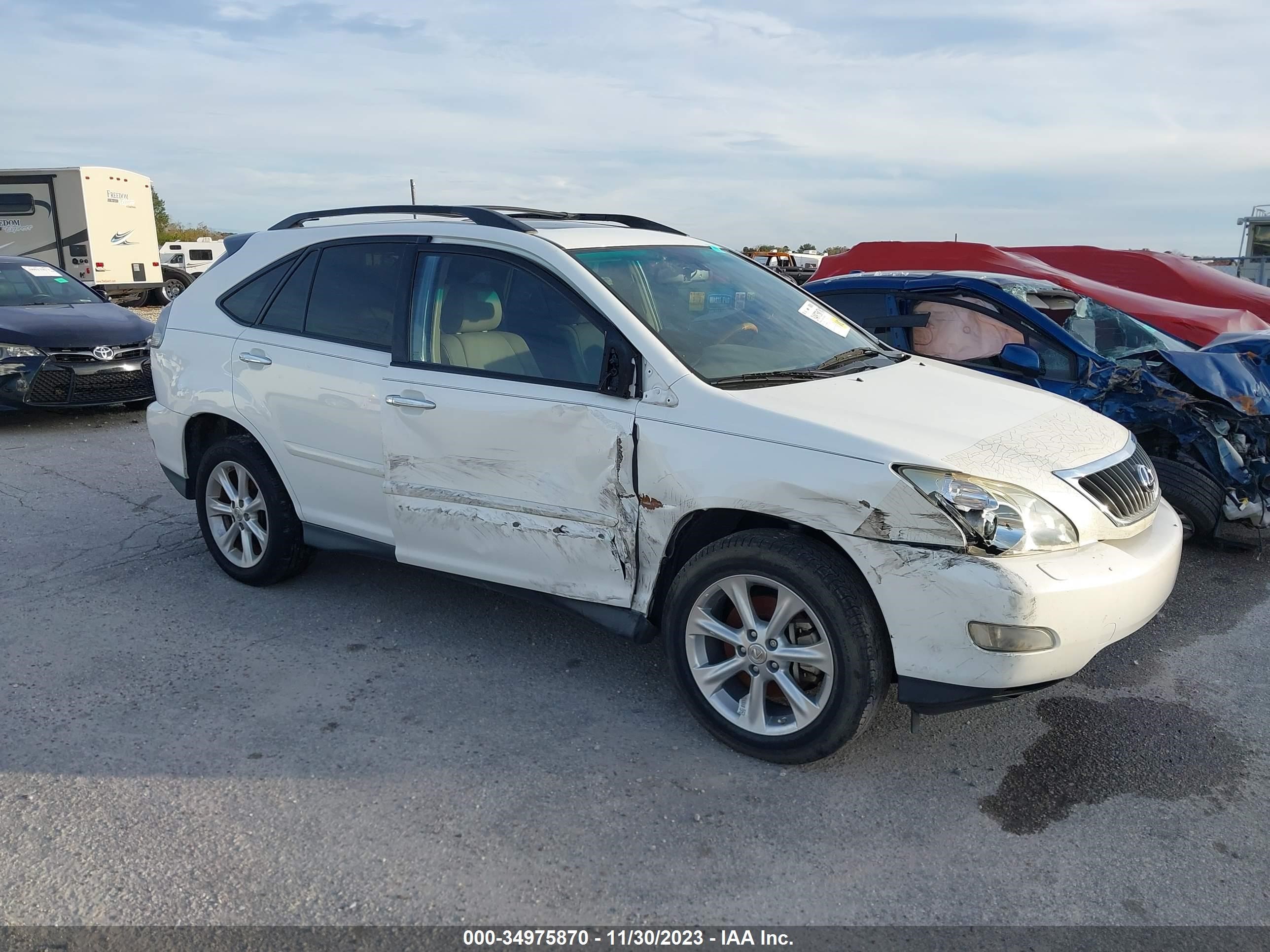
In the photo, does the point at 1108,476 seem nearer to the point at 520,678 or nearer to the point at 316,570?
the point at 520,678

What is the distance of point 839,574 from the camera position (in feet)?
10.4

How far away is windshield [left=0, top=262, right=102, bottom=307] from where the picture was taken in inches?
391

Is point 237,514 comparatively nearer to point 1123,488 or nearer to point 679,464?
point 679,464

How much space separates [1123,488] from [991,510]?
29.3 inches

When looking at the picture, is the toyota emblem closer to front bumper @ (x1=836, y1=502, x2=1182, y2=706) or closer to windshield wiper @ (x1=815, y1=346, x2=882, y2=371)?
front bumper @ (x1=836, y1=502, x2=1182, y2=706)

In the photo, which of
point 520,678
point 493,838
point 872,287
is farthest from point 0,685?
point 872,287

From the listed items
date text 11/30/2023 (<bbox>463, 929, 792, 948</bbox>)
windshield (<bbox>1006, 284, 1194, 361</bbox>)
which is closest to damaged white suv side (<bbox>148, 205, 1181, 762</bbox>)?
date text 11/30/2023 (<bbox>463, 929, 792, 948</bbox>)

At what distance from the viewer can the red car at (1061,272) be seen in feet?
25.3

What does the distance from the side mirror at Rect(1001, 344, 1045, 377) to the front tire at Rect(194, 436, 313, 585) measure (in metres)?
3.93

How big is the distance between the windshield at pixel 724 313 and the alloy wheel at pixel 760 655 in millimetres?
783

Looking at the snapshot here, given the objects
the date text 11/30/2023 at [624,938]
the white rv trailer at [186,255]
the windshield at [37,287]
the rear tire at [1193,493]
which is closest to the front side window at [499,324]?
the date text 11/30/2023 at [624,938]

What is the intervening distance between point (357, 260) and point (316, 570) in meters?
1.71

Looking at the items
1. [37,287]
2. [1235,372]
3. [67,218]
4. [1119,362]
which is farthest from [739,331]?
[67,218]

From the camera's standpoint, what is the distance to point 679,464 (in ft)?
11.2
